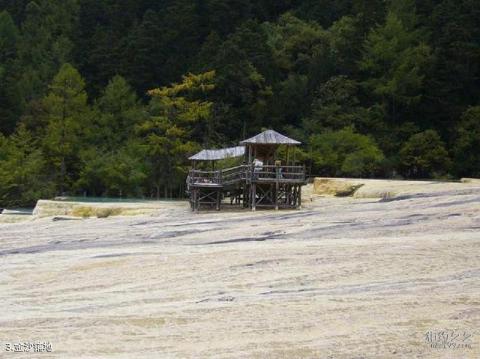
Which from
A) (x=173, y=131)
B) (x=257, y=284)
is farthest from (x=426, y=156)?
(x=257, y=284)

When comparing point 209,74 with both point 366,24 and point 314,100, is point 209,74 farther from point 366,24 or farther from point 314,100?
point 366,24

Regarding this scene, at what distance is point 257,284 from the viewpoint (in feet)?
70.8

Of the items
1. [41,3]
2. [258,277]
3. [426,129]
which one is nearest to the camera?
[258,277]

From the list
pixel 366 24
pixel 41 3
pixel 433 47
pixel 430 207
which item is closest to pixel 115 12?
pixel 41 3

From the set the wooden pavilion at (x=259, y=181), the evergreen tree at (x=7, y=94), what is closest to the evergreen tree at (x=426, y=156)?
the wooden pavilion at (x=259, y=181)

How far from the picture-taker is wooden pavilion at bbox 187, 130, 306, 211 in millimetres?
39812

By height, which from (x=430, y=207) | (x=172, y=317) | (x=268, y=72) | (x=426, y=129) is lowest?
(x=172, y=317)

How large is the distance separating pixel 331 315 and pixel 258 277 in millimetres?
4244

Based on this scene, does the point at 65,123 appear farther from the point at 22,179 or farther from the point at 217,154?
the point at 217,154

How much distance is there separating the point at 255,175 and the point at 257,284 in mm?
18382

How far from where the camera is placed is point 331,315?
1830 centimetres

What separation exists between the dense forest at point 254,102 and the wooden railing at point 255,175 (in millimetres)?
14550

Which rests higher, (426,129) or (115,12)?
(115,12)

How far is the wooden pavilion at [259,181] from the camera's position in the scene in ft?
131
